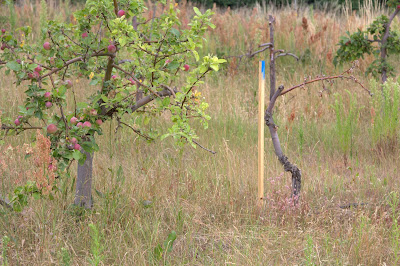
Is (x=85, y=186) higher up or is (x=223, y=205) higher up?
(x=85, y=186)

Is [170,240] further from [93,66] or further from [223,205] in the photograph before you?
[93,66]

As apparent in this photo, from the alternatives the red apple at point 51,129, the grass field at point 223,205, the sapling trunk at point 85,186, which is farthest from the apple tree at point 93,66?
the grass field at point 223,205

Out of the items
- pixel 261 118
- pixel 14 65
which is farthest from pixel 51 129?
pixel 261 118

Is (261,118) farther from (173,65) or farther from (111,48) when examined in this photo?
(111,48)

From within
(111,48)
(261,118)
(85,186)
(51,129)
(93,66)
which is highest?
(111,48)

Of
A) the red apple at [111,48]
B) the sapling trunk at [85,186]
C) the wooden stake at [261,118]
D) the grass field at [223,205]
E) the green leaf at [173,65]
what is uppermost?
the red apple at [111,48]

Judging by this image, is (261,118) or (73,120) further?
(261,118)

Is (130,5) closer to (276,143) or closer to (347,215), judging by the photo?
(276,143)

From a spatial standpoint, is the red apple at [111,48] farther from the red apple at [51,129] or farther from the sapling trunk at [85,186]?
the sapling trunk at [85,186]

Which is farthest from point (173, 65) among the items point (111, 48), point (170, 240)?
point (170, 240)

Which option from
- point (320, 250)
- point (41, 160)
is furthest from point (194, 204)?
point (41, 160)

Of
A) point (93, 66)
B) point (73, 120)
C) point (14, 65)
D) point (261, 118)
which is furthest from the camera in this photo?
point (261, 118)

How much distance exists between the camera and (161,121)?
13.7 feet

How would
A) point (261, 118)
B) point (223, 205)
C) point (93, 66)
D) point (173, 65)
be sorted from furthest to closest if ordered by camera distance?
point (223, 205) < point (261, 118) < point (93, 66) < point (173, 65)
